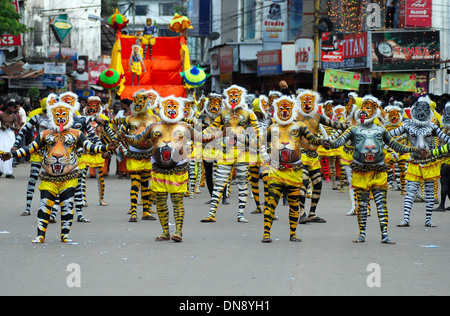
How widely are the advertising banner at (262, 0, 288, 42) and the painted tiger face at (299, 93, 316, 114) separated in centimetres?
3268

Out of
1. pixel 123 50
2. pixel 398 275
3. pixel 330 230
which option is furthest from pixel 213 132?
pixel 123 50

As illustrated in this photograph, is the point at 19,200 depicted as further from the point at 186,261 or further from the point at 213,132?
the point at 186,261

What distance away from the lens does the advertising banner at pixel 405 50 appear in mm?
33656

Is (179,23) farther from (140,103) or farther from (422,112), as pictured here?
(422,112)

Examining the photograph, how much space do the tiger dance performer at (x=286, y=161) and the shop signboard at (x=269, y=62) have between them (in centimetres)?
Result: 2965

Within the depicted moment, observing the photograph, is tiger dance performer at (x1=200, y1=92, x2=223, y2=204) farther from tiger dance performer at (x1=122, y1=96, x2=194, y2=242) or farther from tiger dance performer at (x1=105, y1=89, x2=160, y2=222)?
tiger dance performer at (x1=122, y1=96, x2=194, y2=242)

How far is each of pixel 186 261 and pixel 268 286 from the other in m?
1.69

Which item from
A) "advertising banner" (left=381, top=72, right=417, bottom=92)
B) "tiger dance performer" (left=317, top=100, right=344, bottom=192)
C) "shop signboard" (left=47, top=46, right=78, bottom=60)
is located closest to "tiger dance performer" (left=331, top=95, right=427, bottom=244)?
"tiger dance performer" (left=317, top=100, right=344, bottom=192)

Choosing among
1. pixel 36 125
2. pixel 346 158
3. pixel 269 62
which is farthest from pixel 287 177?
pixel 269 62

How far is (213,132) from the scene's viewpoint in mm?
12750

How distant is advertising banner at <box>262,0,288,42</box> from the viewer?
4472cm

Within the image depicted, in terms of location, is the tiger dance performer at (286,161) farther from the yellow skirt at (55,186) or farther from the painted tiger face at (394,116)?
the painted tiger face at (394,116)

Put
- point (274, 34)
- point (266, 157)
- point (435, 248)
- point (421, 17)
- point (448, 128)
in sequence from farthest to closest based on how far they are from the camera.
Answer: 1. point (274, 34)
2. point (421, 17)
3. point (448, 128)
4. point (266, 157)
5. point (435, 248)

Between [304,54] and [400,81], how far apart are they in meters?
6.28
